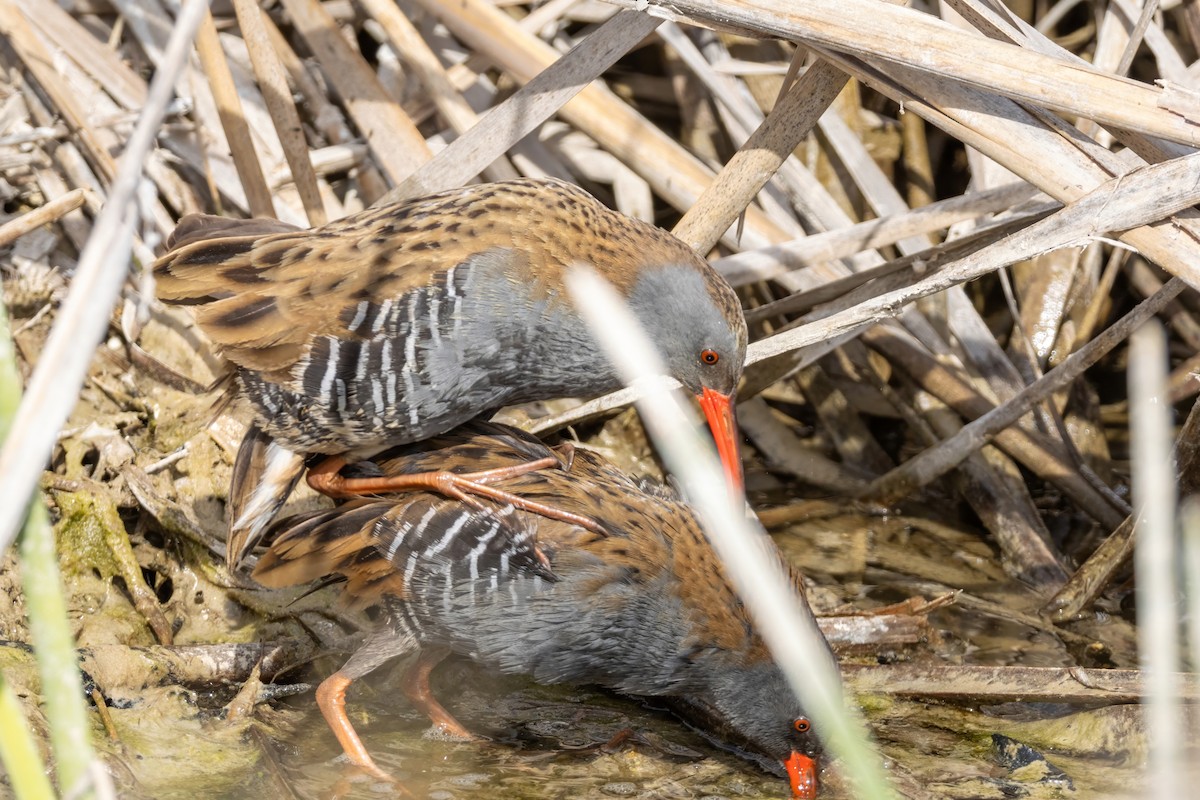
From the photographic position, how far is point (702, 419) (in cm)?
423

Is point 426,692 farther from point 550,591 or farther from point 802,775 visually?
point 802,775

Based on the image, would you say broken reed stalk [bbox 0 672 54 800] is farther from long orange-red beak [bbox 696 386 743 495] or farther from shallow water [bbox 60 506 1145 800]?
long orange-red beak [bbox 696 386 743 495]

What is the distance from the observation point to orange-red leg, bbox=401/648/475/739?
3170mm

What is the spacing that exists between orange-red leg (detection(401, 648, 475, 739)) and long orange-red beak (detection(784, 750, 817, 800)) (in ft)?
2.56

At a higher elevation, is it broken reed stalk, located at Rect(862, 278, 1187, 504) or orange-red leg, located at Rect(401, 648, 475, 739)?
broken reed stalk, located at Rect(862, 278, 1187, 504)

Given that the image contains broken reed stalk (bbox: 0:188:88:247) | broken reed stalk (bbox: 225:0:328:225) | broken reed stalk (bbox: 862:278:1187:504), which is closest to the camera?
broken reed stalk (bbox: 862:278:1187:504)

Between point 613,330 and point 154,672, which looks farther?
point 154,672

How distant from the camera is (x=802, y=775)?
302 centimetres

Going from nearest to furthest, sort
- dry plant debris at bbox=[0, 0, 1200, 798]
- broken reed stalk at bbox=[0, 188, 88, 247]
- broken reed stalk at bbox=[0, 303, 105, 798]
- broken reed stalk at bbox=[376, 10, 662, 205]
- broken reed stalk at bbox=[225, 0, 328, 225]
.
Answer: broken reed stalk at bbox=[0, 303, 105, 798], dry plant debris at bbox=[0, 0, 1200, 798], broken reed stalk at bbox=[376, 10, 662, 205], broken reed stalk at bbox=[0, 188, 88, 247], broken reed stalk at bbox=[225, 0, 328, 225]

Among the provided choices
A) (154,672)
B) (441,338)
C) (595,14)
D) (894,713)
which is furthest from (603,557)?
(595,14)

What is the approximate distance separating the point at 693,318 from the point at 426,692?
1180 millimetres

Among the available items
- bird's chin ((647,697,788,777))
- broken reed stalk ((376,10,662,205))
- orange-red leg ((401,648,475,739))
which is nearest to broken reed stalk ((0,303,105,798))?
orange-red leg ((401,648,475,739))

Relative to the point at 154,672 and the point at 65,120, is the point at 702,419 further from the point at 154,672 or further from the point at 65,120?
the point at 65,120

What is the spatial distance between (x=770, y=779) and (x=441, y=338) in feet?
4.35
